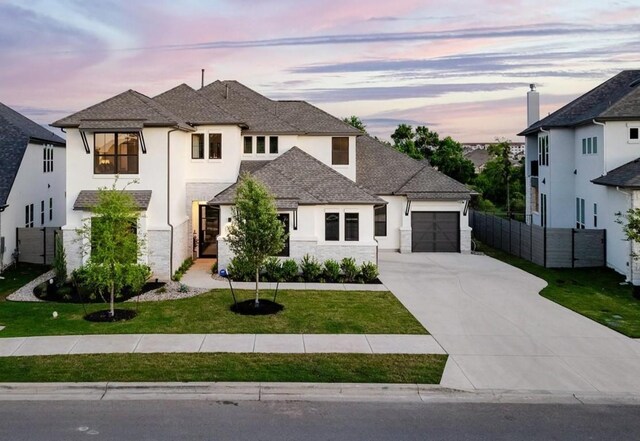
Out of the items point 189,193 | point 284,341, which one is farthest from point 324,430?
point 189,193

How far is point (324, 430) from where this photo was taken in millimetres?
8984

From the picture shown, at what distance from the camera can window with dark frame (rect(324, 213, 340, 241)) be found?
78.5 feet

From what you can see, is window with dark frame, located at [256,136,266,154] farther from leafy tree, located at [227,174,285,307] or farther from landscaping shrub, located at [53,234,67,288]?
leafy tree, located at [227,174,285,307]

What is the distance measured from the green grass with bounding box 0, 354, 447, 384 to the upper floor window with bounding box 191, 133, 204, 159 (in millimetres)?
Answer: 14928

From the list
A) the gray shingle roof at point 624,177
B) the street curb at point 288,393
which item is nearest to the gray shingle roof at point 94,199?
the street curb at point 288,393

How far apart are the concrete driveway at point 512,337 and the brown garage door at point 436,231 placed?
6.04 metres

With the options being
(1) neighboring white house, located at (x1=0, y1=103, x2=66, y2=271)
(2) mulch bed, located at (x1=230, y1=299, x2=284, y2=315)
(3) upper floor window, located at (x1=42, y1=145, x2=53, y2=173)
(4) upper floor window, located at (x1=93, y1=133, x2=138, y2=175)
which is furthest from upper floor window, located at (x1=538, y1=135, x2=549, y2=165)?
(3) upper floor window, located at (x1=42, y1=145, x2=53, y2=173)

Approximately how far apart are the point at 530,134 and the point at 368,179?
492 inches

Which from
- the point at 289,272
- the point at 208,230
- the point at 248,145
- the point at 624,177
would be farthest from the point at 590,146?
the point at 208,230

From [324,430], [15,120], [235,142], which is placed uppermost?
[15,120]

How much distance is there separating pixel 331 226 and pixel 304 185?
226 centimetres

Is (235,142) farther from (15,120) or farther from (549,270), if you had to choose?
(549,270)

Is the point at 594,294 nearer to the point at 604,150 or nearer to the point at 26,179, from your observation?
the point at 604,150

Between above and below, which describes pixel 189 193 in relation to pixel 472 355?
above
